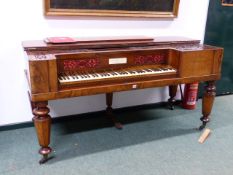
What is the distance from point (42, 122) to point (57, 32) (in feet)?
2.90

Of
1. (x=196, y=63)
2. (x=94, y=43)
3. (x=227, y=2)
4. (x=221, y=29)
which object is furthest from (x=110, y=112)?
(x=227, y=2)

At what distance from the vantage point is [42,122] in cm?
180

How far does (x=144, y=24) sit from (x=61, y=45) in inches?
40.8

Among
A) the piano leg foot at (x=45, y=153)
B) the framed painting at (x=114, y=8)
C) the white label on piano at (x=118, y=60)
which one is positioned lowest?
the piano leg foot at (x=45, y=153)

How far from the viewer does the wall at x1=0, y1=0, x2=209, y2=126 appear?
2143 millimetres

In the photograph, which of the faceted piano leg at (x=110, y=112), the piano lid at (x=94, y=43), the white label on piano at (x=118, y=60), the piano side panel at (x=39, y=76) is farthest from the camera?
the faceted piano leg at (x=110, y=112)

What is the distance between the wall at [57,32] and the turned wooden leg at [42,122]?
2.09ft

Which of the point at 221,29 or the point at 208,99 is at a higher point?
the point at 221,29

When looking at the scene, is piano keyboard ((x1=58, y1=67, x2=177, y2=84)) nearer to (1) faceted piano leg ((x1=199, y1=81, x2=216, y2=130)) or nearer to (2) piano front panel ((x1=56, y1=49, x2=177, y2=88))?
(2) piano front panel ((x1=56, y1=49, x2=177, y2=88))

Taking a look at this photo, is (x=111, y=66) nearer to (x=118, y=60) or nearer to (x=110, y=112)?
(x=118, y=60)

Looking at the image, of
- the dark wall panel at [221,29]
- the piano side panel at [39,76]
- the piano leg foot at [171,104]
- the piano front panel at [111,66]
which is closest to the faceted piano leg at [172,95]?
the piano leg foot at [171,104]

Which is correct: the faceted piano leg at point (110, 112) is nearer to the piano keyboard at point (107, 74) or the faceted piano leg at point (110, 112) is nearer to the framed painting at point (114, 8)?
the piano keyboard at point (107, 74)

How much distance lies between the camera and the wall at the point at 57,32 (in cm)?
214

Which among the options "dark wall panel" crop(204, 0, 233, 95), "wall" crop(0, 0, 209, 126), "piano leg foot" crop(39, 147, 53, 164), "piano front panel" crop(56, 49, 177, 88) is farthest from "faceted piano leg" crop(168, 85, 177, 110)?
"piano leg foot" crop(39, 147, 53, 164)
